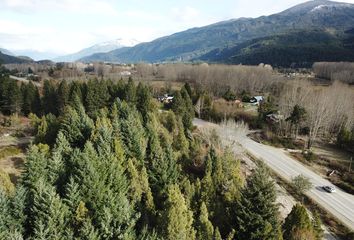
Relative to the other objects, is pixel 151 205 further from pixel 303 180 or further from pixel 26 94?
pixel 26 94

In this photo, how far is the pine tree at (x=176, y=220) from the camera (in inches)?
880

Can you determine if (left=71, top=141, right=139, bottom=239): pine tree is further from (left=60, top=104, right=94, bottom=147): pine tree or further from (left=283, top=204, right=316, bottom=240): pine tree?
(left=283, top=204, right=316, bottom=240): pine tree

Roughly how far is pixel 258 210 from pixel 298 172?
27.6 meters

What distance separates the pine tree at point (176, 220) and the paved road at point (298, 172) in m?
22.9

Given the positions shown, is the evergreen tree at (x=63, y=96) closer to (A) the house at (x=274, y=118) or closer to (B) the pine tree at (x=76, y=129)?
(B) the pine tree at (x=76, y=129)

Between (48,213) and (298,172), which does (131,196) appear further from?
(298,172)

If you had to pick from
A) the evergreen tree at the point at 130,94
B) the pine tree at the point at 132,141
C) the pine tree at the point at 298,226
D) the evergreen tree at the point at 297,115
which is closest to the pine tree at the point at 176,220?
the pine tree at the point at 298,226

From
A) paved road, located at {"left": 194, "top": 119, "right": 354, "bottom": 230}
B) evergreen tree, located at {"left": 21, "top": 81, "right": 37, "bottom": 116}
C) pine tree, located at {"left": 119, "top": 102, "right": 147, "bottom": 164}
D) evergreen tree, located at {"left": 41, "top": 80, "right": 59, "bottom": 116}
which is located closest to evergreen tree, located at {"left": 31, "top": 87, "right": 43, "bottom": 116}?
evergreen tree, located at {"left": 21, "top": 81, "right": 37, "bottom": 116}

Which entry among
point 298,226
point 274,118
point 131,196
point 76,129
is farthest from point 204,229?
point 274,118

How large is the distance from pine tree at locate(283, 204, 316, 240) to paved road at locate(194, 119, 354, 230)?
12.0 metres

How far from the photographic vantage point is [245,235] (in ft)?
83.4

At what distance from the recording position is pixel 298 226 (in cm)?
2723

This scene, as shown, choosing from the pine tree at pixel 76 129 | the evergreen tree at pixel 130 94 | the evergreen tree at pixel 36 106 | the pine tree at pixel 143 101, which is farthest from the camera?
the evergreen tree at pixel 36 106

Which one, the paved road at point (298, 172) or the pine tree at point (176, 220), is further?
the paved road at point (298, 172)
